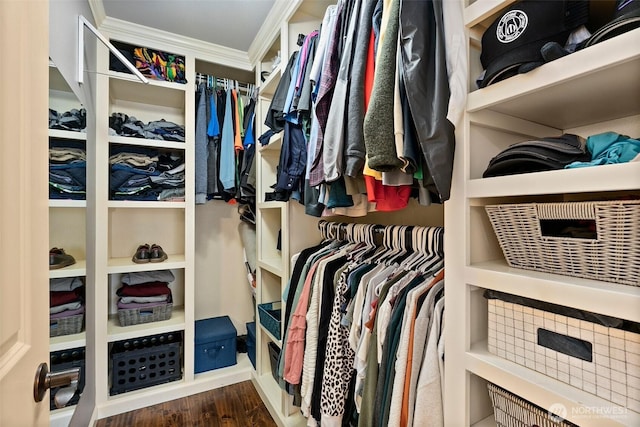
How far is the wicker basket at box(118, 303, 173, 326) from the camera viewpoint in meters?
1.90

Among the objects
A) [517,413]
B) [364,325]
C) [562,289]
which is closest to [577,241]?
[562,289]

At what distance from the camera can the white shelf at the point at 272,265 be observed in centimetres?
178

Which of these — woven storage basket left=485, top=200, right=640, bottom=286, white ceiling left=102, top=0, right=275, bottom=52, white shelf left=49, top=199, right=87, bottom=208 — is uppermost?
white ceiling left=102, top=0, right=275, bottom=52

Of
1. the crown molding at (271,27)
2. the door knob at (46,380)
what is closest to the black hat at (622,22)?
the door knob at (46,380)

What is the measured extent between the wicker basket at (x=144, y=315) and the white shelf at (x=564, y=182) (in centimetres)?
204

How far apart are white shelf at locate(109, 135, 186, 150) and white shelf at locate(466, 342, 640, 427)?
6.55ft

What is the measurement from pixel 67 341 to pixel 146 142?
1.20m

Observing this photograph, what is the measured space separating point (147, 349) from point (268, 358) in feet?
2.57

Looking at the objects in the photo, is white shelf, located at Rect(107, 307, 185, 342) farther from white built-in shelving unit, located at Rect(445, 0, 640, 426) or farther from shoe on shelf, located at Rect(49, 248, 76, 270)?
white built-in shelving unit, located at Rect(445, 0, 640, 426)

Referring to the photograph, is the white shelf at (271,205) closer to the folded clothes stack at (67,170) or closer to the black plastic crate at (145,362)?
the folded clothes stack at (67,170)

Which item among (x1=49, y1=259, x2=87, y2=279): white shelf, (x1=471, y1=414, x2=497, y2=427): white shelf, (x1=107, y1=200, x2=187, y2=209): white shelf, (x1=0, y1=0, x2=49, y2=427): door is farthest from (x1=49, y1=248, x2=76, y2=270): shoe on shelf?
(x1=471, y1=414, x2=497, y2=427): white shelf

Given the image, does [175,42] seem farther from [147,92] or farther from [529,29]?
[529,29]

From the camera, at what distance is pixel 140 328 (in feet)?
6.16

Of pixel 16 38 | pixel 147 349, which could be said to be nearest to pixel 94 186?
pixel 147 349
